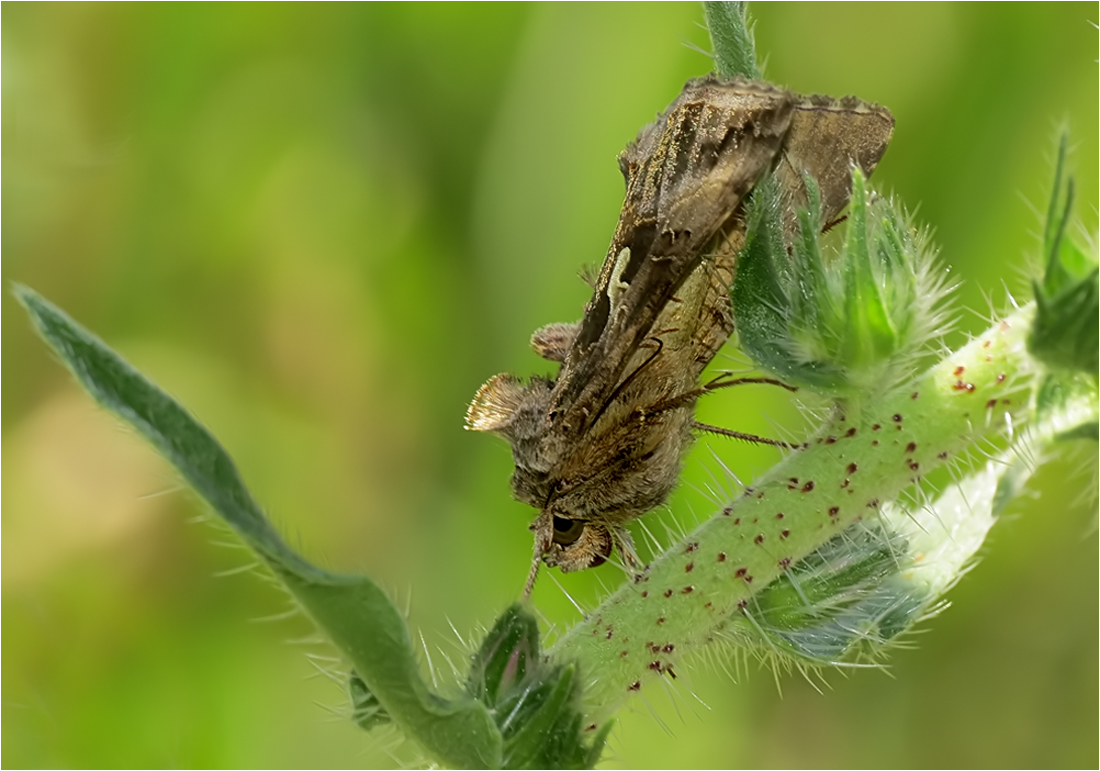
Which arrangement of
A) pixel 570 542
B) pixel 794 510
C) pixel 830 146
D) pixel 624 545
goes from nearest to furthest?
pixel 794 510
pixel 830 146
pixel 624 545
pixel 570 542

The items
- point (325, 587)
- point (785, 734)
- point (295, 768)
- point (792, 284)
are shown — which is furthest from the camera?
point (785, 734)

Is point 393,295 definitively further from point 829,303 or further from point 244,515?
point 244,515

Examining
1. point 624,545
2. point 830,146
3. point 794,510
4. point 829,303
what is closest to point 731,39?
point 830,146

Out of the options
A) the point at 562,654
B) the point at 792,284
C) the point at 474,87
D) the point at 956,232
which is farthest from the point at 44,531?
the point at 956,232

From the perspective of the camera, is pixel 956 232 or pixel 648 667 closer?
pixel 648 667

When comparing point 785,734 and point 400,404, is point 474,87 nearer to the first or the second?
point 400,404

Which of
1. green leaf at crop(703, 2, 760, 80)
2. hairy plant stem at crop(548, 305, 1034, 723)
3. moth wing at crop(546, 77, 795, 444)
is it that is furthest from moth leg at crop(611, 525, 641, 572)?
green leaf at crop(703, 2, 760, 80)

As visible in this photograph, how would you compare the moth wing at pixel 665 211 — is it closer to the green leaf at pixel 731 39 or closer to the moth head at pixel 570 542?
the green leaf at pixel 731 39

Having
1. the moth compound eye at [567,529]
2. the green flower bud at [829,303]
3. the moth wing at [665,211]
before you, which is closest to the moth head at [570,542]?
the moth compound eye at [567,529]

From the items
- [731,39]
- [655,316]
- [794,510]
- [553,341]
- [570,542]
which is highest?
[731,39]
